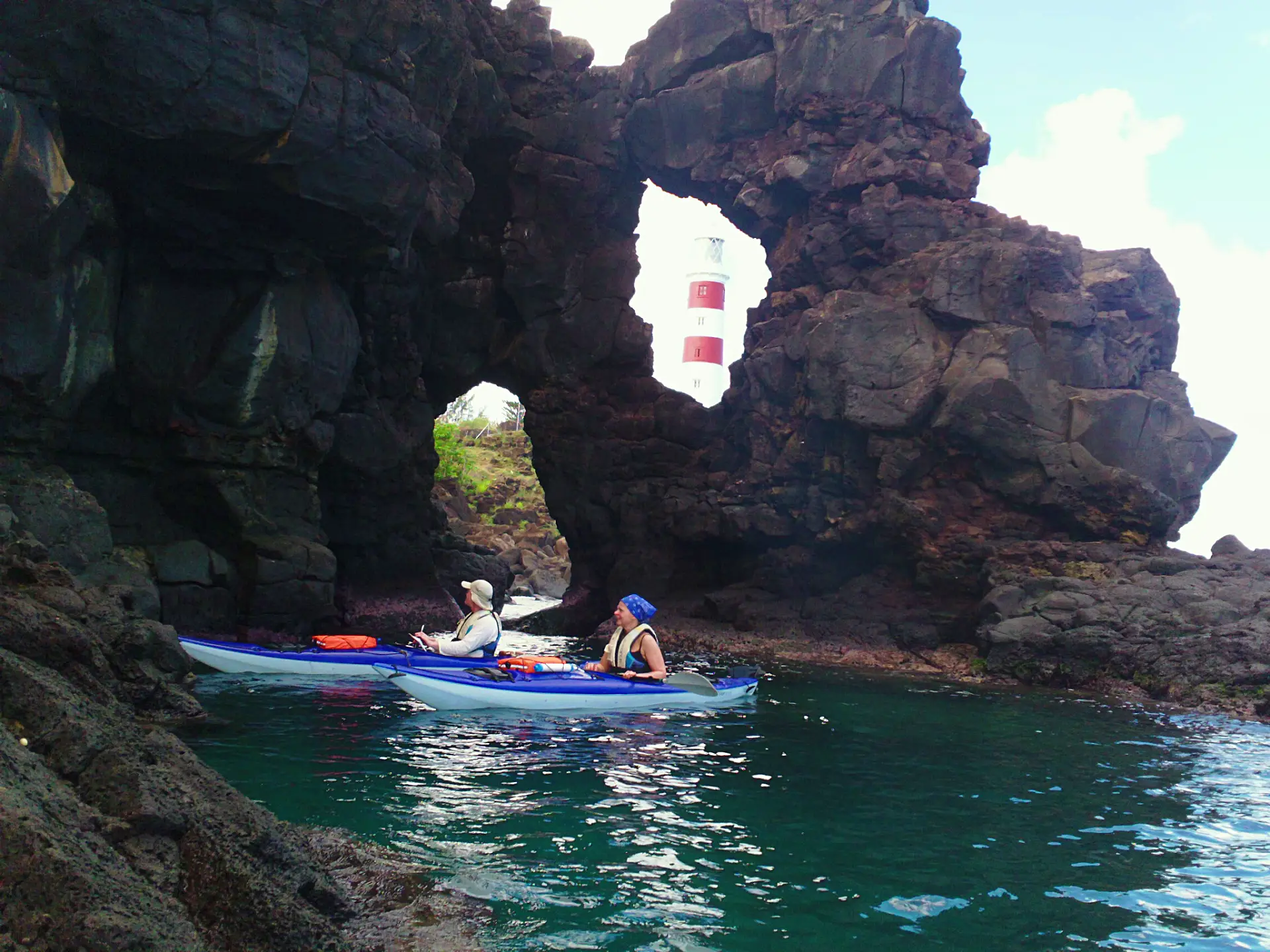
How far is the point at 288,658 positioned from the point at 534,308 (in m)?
16.0

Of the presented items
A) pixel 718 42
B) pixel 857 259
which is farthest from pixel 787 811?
pixel 718 42

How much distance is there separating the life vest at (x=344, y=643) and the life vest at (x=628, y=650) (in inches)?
180

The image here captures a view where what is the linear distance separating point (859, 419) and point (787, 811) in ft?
55.0

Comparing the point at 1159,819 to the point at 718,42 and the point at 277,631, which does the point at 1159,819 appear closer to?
the point at 277,631

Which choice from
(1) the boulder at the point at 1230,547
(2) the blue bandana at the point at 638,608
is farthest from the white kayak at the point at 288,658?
(1) the boulder at the point at 1230,547

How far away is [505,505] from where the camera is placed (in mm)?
62469

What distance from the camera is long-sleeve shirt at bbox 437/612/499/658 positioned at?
1488cm

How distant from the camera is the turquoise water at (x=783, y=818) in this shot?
6.01 m

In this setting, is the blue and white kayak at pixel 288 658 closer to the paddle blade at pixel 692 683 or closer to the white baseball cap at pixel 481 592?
the white baseball cap at pixel 481 592

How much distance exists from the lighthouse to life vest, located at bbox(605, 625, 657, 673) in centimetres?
4840

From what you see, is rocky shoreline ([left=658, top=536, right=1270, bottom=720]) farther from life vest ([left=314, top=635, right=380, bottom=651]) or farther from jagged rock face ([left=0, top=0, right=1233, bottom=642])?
life vest ([left=314, top=635, right=380, bottom=651])

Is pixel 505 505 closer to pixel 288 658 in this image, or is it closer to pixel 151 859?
pixel 288 658

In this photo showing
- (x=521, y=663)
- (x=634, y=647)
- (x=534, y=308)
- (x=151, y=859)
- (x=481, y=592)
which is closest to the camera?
(x=151, y=859)

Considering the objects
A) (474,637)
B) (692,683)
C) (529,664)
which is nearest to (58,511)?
(474,637)
